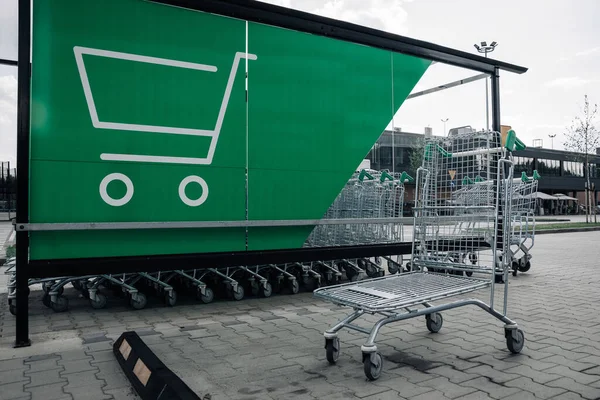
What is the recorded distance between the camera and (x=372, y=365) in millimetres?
3172

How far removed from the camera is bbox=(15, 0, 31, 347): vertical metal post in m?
4.09

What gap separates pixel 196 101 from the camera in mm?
4941

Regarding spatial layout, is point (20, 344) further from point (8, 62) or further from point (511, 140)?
point (8, 62)

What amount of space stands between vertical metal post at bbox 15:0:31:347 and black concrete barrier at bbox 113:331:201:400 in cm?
96

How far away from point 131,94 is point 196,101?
0.63 metres

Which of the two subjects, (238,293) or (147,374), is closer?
(147,374)

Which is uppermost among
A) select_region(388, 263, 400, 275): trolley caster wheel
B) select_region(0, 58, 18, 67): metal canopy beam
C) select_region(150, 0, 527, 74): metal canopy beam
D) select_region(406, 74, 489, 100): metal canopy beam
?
select_region(0, 58, 18, 67): metal canopy beam

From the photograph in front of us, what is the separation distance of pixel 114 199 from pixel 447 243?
3.05m

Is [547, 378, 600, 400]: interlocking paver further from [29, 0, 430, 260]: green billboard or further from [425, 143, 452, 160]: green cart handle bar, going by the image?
[29, 0, 430, 260]: green billboard

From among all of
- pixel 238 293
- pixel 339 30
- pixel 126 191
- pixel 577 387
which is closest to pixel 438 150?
pixel 577 387

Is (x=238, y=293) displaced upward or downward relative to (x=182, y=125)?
downward

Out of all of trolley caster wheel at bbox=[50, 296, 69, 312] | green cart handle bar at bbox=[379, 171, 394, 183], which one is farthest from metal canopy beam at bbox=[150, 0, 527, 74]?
trolley caster wheel at bbox=[50, 296, 69, 312]

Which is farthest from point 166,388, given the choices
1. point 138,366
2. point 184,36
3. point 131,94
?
point 184,36

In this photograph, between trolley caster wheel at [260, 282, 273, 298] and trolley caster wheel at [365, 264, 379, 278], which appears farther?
trolley caster wheel at [365, 264, 379, 278]
